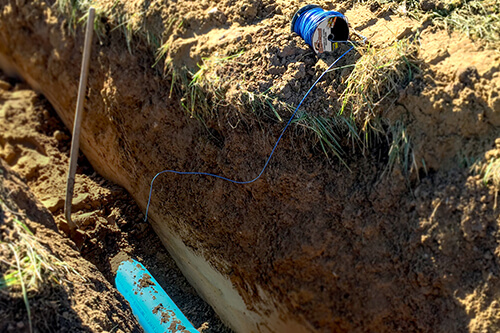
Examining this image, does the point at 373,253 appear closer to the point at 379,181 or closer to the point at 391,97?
the point at 379,181

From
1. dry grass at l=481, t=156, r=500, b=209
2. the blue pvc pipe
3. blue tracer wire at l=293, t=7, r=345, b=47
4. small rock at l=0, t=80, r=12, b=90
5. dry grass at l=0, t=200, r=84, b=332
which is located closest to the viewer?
dry grass at l=0, t=200, r=84, b=332

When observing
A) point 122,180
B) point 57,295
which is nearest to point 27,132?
point 122,180

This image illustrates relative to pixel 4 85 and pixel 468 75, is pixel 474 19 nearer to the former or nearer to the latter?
pixel 468 75

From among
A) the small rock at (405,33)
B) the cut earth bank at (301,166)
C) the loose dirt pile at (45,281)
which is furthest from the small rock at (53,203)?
the small rock at (405,33)

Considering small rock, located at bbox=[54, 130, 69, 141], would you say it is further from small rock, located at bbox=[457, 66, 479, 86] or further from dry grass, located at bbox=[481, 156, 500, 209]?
dry grass, located at bbox=[481, 156, 500, 209]

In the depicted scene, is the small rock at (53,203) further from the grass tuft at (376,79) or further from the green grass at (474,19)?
the green grass at (474,19)

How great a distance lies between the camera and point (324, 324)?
7.85 ft

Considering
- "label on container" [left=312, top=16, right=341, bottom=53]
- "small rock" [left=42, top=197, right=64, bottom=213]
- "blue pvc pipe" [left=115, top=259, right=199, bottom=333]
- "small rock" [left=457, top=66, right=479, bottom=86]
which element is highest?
"label on container" [left=312, top=16, right=341, bottom=53]

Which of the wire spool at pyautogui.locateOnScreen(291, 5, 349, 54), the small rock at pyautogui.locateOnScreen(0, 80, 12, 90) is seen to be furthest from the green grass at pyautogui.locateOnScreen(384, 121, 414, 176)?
the small rock at pyautogui.locateOnScreen(0, 80, 12, 90)

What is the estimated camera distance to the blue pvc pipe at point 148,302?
103 inches

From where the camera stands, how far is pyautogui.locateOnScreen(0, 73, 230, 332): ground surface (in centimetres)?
207

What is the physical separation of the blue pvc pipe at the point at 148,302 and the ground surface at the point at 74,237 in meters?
0.11

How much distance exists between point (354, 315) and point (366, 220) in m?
0.49

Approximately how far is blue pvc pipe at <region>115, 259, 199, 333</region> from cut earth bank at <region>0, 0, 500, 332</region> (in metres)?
0.30
